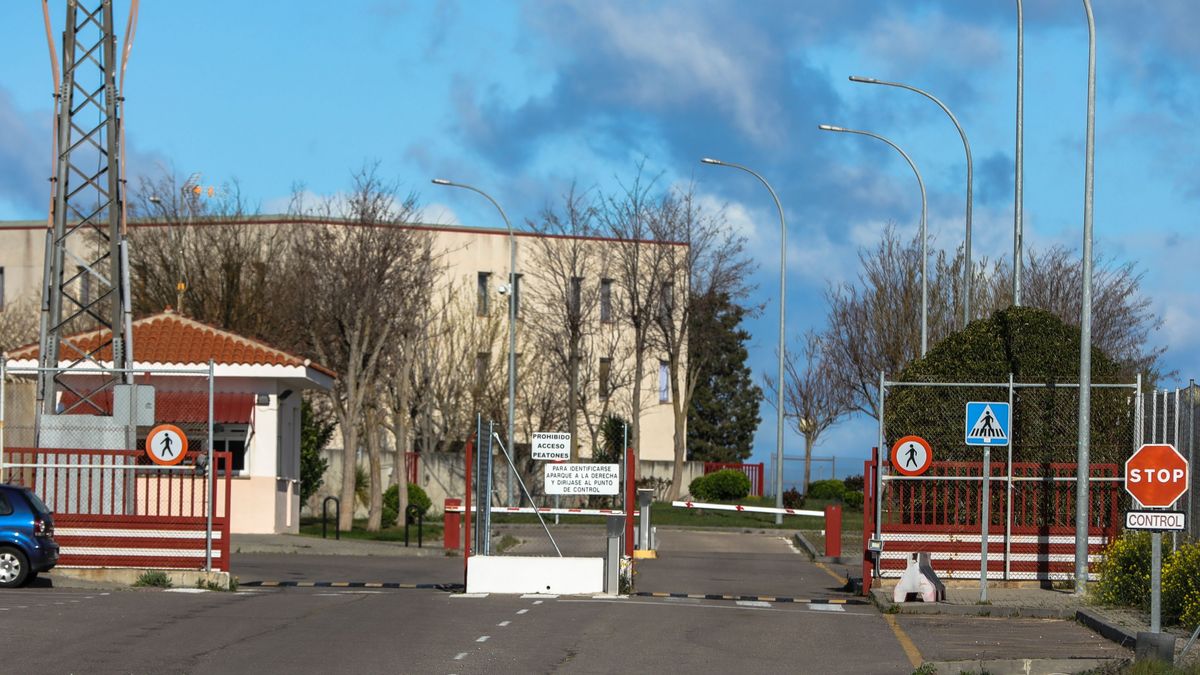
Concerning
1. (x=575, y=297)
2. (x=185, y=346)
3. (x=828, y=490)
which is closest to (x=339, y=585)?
(x=185, y=346)

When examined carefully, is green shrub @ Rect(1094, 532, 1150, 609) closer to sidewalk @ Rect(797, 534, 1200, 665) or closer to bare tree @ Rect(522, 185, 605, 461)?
sidewalk @ Rect(797, 534, 1200, 665)

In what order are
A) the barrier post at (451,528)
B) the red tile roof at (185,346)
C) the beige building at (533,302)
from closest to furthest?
1. the barrier post at (451,528)
2. the red tile roof at (185,346)
3. the beige building at (533,302)

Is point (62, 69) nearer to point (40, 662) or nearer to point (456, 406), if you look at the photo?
point (40, 662)

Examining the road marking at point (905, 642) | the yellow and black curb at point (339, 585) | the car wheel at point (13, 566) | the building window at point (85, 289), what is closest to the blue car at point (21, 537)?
the car wheel at point (13, 566)

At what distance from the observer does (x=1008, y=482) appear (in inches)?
849

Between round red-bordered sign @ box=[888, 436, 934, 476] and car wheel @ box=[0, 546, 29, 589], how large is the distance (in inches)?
443

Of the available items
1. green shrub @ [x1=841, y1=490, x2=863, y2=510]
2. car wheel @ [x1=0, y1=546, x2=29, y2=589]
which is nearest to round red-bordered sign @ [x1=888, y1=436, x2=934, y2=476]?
car wheel @ [x1=0, y1=546, x2=29, y2=589]

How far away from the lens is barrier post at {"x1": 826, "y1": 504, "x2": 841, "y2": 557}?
3247cm

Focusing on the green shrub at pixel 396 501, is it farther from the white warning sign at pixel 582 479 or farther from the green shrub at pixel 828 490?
the white warning sign at pixel 582 479

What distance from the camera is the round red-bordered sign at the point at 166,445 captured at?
2197 cm

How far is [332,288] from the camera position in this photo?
134 ft

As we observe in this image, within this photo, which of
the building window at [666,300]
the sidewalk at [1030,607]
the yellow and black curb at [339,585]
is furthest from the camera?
the building window at [666,300]

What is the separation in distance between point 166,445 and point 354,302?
722 inches

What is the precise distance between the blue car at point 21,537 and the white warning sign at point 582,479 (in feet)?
21.6
